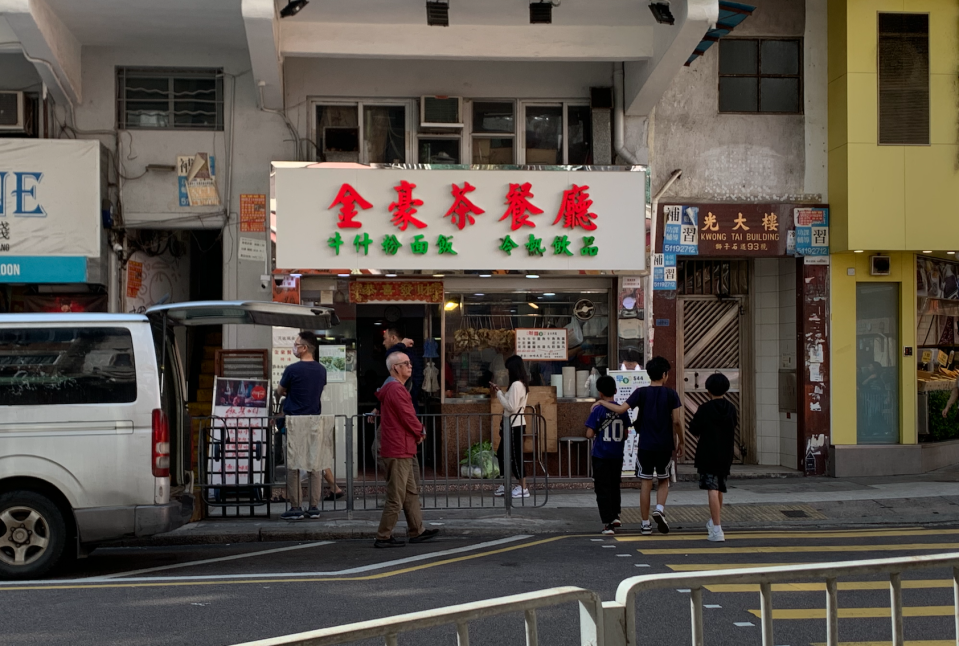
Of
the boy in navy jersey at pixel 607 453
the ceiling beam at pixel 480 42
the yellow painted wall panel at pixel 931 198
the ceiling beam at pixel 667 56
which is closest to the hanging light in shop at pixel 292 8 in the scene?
the ceiling beam at pixel 480 42

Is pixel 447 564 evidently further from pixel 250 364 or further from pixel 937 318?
pixel 937 318

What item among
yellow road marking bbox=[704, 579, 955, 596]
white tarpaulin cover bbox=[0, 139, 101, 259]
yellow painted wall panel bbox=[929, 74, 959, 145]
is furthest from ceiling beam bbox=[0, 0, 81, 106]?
Answer: yellow painted wall panel bbox=[929, 74, 959, 145]

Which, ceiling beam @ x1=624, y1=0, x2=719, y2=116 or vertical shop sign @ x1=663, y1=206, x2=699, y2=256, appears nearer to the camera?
ceiling beam @ x1=624, y1=0, x2=719, y2=116

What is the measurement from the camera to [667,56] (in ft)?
39.4

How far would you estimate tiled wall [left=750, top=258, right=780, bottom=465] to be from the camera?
14180mm

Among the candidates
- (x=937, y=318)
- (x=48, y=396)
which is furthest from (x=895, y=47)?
(x=48, y=396)

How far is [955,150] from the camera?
13.1 metres

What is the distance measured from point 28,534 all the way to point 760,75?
1130cm

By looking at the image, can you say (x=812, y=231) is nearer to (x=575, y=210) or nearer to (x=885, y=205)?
(x=885, y=205)

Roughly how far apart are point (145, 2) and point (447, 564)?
25.9 feet

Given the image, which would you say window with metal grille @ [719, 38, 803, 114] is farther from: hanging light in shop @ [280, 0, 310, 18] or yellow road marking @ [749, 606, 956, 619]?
yellow road marking @ [749, 606, 956, 619]

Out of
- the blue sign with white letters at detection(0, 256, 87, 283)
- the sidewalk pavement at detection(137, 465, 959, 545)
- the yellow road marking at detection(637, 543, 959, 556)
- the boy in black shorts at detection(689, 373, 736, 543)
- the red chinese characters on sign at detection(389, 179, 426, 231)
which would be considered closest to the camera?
the yellow road marking at detection(637, 543, 959, 556)

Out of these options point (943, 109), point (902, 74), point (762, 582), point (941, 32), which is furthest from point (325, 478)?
point (941, 32)

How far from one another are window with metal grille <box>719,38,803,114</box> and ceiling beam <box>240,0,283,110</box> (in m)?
6.41
